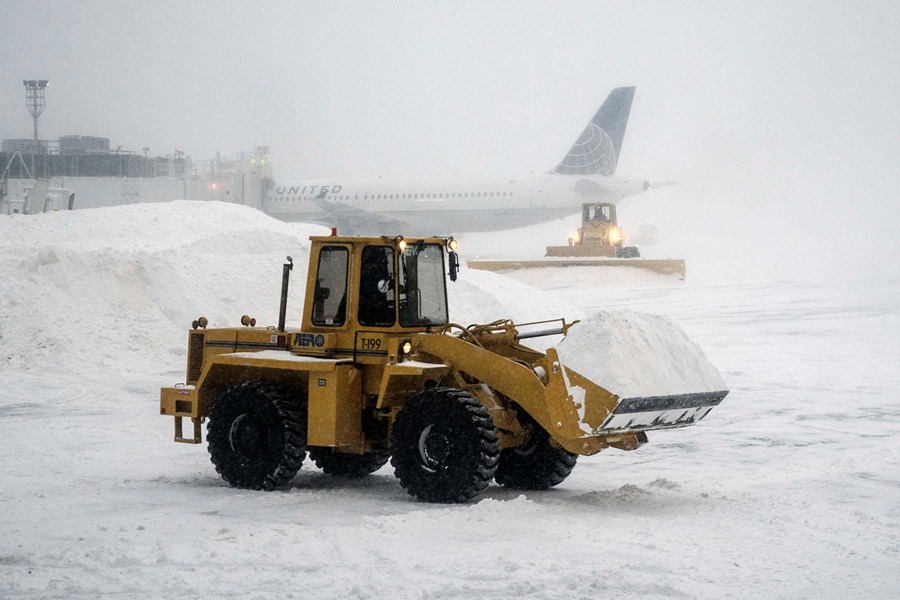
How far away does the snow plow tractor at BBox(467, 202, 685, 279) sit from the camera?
43.8 metres

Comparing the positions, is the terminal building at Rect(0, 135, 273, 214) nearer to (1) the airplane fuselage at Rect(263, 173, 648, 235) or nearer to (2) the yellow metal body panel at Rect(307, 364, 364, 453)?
(1) the airplane fuselage at Rect(263, 173, 648, 235)

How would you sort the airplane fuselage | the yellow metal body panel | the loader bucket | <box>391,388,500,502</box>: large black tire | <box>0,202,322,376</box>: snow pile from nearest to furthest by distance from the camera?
the loader bucket, <box>391,388,500,502</box>: large black tire, the yellow metal body panel, <box>0,202,322,376</box>: snow pile, the airplane fuselage

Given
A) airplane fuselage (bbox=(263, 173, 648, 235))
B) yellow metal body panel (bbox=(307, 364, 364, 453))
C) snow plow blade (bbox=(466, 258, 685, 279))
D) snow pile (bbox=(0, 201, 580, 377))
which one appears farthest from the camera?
airplane fuselage (bbox=(263, 173, 648, 235))

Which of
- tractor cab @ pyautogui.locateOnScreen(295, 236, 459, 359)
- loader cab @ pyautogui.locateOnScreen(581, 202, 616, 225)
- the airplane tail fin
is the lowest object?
tractor cab @ pyautogui.locateOnScreen(295, 236, 459, 359)

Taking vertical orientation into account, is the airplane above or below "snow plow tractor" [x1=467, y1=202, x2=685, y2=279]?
above

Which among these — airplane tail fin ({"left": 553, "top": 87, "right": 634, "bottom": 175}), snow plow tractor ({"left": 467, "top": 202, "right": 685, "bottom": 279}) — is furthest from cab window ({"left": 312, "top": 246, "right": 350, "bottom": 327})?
airplane tail fin ({"left": 553, "top": 87, "right": 634, "bottom": 175})

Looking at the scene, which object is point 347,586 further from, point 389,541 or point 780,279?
point 780,279

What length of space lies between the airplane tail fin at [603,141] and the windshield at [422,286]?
167 feet

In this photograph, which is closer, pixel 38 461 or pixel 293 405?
pixel 293 405

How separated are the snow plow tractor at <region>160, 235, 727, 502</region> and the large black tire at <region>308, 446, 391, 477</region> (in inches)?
10.4

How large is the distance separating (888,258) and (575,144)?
1700 centimetres

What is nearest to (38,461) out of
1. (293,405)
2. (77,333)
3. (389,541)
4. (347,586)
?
(293,405)

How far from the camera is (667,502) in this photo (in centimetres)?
977

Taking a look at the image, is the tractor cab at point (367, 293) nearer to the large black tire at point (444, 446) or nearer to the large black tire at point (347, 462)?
the large black tire at point (444, 446)
